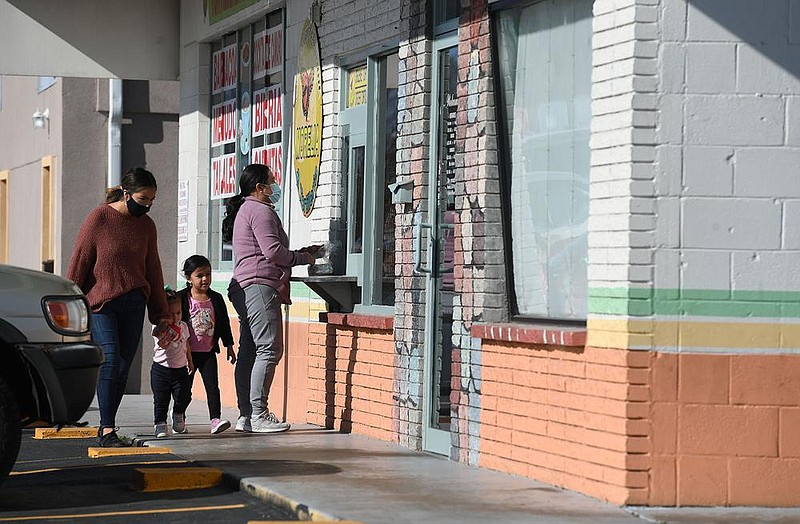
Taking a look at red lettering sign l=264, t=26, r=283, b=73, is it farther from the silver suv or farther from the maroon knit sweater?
the silver suv

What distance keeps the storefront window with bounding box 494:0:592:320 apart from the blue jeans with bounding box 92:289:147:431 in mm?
2796

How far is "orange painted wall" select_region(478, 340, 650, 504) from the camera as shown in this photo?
26.5 feet

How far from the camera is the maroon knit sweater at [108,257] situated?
10.8 meters

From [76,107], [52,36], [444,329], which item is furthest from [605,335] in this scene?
[76,107]

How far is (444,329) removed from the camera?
10.8 meters

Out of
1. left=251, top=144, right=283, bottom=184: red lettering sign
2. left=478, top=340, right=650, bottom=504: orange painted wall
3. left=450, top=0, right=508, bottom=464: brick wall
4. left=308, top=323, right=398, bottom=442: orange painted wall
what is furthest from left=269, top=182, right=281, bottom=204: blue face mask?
left=478, top=340, right=650, bottom=504: orange painted wall

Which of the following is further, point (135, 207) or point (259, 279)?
point (259, 279)

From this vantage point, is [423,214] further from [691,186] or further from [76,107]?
[76,107]

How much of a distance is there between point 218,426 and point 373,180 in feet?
7.15

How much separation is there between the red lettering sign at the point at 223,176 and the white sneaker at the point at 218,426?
3.62 metres

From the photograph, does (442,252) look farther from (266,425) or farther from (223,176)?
(223,176)

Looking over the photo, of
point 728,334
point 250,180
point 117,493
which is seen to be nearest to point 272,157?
point 250,180

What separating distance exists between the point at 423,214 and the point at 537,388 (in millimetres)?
2066

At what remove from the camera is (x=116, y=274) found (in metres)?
10.8
